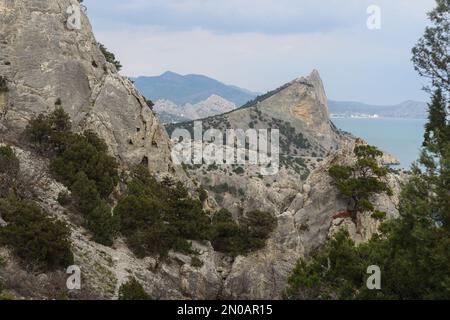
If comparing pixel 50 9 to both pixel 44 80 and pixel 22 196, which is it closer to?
pixel 44 80

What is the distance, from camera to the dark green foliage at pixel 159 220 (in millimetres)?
26812

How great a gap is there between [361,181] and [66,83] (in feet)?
79.7

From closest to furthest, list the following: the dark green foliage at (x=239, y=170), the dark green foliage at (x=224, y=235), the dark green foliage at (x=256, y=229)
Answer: the dark green foliage at (x=256, y=229) < the dark green foliage at (x=224, y=235) < the dark green foliage at (x=239, y=170)

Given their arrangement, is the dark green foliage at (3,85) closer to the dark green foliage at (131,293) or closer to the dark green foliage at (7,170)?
the dark green foliage at (7,170)

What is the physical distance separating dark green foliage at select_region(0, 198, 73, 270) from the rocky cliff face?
48.9 ft

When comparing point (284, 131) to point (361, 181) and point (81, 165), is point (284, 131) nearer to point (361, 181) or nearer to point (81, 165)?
point (361, 181)

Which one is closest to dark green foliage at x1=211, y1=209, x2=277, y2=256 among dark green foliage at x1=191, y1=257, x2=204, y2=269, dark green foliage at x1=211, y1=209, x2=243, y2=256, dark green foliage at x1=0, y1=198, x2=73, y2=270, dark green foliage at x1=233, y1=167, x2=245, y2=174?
dark green foliage at x1=211, y1=209, x2=243, y2=256

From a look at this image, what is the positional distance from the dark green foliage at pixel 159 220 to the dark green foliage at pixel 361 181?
13.0m

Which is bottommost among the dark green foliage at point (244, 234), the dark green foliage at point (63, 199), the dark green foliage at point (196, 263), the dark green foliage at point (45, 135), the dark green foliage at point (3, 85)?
the dark green foliage at point (196, 263)

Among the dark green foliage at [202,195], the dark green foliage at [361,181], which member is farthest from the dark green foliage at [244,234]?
the dark green foliage at [202,195]

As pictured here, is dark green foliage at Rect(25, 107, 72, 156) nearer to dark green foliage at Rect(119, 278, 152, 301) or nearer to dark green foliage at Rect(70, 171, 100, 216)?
dark green foliage at Rect(70, 171, 100, 216)

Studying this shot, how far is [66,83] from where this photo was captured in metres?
36.5

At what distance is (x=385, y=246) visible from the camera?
1886 centimetres

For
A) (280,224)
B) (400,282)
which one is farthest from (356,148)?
(400,282)
